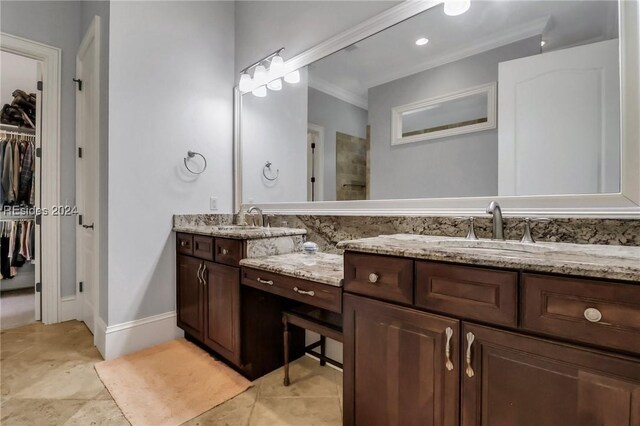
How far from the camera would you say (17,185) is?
3613 millimetres

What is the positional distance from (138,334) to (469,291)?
7.86ft

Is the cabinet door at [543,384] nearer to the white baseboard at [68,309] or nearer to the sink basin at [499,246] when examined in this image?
the sink basin at [499,246]

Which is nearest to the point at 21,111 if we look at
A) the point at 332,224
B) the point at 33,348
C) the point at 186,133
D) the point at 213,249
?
the point at 186,133

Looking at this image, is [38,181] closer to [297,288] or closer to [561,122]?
[297,288]

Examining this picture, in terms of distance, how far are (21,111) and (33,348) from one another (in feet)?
Answer: 10.0

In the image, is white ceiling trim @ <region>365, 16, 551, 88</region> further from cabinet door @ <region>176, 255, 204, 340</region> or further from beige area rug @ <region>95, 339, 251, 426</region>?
beige area rug @ <region>95, 339, 251, 426</region>

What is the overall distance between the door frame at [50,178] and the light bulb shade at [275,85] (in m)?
2.00

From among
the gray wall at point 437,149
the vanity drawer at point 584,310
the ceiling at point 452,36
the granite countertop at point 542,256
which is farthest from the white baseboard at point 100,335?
the vanity drawer at point 584,310

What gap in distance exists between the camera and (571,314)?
2.78 feet

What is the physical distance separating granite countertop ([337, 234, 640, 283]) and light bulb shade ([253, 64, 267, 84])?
1.91 m

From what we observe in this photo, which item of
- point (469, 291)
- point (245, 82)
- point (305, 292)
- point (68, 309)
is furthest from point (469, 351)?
point (68, 309)

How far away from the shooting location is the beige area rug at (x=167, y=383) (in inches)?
64.1

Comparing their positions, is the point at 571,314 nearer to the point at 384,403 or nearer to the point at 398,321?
the point at 398,321

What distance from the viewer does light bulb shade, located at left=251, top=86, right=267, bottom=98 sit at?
264cm
